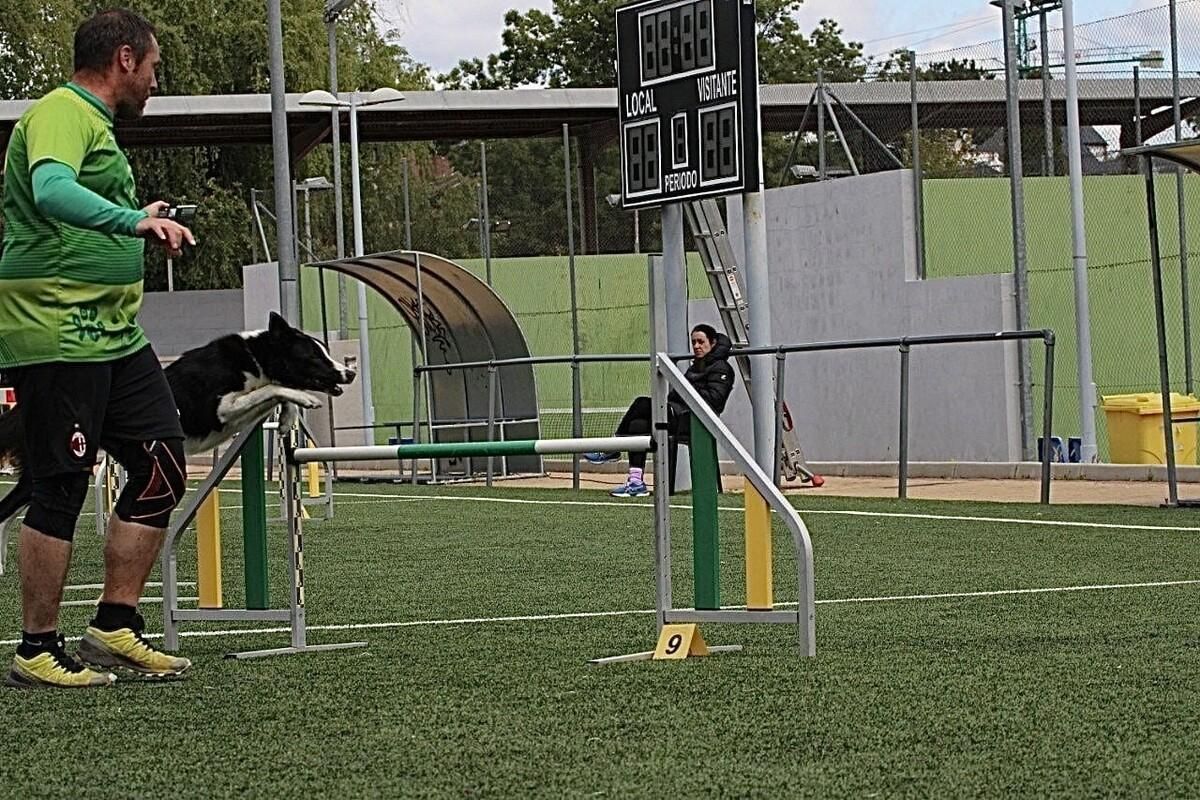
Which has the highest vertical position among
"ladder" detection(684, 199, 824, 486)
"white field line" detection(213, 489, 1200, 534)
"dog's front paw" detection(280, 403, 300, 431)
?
"ladder" detection(684, 199, 824, 486)

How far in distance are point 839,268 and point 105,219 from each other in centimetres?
1740

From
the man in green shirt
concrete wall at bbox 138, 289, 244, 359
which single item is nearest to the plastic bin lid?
the man in green shirt

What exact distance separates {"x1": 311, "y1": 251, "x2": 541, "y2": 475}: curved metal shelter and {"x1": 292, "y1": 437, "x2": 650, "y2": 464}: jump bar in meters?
15.0

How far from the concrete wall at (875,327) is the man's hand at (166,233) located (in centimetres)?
1514

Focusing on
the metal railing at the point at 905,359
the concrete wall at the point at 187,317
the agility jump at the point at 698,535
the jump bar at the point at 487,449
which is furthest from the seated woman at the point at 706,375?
the concrete wall at the point at 187,317

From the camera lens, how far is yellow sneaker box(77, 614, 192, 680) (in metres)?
5.82

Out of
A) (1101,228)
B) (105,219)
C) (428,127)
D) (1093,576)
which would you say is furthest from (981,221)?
(428,127)

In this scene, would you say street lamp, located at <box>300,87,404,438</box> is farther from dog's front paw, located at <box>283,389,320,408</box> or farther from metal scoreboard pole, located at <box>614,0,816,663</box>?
dog's front paw, located at <box>283,389,320,408</box>

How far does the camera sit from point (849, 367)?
21.6m

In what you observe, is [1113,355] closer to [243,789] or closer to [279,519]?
[279,519]

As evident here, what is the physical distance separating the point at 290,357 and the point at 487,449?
172 inches

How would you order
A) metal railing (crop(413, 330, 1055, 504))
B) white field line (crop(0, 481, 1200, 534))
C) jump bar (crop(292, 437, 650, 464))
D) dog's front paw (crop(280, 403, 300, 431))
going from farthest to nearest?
metal railing (crop(413, 330, 1055, 504))
white field line (crop(0, 481, 1200, 534))
dog's front paw (crop(280, 403, 300, 431))
jump bar (crop(292, 437, 650, 464))

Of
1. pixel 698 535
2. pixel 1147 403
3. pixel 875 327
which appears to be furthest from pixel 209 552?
pixel 875 327

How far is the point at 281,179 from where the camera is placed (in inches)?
944
